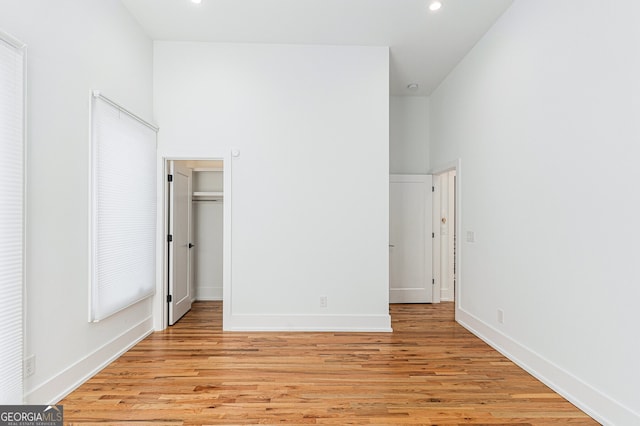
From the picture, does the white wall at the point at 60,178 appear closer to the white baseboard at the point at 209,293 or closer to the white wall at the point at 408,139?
the white baseboard at the point at 209,293

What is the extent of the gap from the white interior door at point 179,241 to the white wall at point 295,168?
1.57ft

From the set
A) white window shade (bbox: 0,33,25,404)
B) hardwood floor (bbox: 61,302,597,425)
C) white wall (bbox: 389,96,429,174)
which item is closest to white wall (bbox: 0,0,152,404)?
white window shade (bbox: 0,33,25,404)

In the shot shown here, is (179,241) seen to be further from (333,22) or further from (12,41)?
(333,22)

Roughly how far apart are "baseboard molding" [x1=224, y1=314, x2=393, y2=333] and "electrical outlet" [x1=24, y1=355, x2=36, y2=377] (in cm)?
192

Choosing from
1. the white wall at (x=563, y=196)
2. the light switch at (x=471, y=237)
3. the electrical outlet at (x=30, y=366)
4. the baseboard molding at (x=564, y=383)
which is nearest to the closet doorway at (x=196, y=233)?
the electrical outlet at (x=30, y=366)

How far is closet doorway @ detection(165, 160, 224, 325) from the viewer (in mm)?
4281

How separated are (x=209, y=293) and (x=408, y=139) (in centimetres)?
399

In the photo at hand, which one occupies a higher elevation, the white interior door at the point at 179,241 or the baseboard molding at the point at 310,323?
the white interior door at the point at 179,241

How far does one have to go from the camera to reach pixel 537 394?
2.54 m

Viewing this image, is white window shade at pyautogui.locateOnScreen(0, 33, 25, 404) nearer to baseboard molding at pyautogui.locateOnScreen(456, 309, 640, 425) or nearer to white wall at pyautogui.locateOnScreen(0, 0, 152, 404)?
white wall at pyautogui.locateOnScreen(0, 0, 152, 404)

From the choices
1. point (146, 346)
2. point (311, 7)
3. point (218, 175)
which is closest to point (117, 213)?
point (146, 346)

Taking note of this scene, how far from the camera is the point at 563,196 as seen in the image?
255 cm

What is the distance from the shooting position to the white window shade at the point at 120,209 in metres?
2.79

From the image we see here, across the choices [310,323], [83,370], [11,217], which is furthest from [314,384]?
[11,217]
